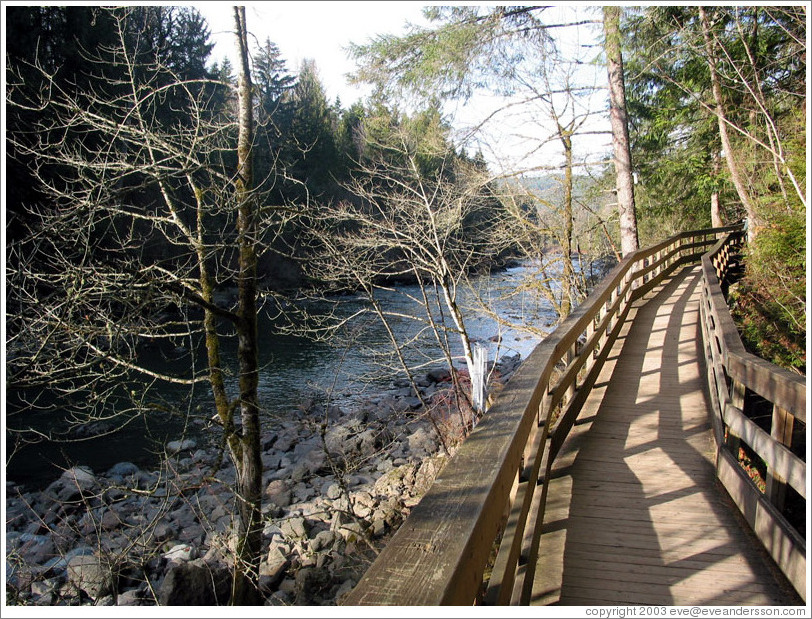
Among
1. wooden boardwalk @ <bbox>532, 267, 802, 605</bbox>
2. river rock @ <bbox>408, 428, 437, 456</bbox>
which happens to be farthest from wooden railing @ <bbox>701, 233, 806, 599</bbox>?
river rock @ <bbox>408, 428, 437, 456</bbox>

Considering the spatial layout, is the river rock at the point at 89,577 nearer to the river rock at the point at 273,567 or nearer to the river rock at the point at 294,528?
the river rock at the point at 273,567

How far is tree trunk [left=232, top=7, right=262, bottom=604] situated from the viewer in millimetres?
7117

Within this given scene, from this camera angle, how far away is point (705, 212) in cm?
2605

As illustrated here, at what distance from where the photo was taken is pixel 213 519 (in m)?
9.95

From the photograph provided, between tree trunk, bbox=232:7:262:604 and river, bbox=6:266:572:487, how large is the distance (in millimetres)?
325

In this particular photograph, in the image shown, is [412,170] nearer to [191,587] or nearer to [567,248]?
[567,248]

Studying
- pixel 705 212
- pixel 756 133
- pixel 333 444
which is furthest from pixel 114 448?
pixel 705 212

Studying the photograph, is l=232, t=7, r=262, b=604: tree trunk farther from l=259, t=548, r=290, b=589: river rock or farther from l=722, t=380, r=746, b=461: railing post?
l=722, t=380, r=746, b=461: railing post

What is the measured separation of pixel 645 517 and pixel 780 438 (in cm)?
88

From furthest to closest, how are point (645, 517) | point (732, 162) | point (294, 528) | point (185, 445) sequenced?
point (732, 162) → point (185, 445) → point (294, 528) → point (645, 517)

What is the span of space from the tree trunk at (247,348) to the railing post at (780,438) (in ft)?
18.6

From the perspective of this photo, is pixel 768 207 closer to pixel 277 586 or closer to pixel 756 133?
pixel 756 133

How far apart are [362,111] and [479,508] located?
16.6 meters

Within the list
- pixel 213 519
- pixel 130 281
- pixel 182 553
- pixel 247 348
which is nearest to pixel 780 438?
pixel 130 281
